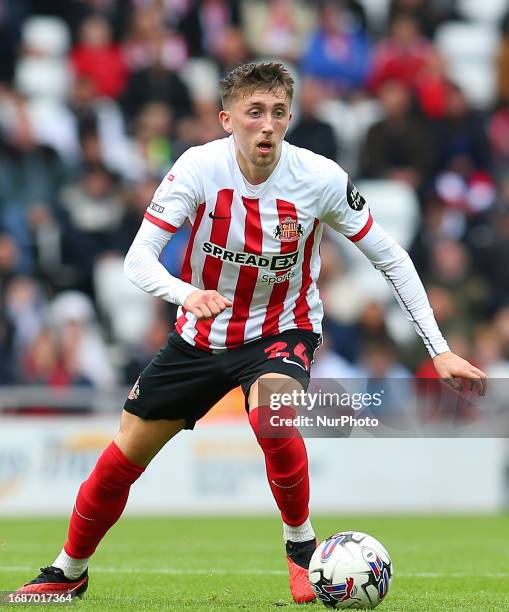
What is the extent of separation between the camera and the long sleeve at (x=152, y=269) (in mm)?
5824

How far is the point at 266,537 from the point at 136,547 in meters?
1.24

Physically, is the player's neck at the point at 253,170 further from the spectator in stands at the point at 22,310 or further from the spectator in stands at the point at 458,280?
the spectator in stands at the point at 458,280

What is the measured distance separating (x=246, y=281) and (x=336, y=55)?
10779mm

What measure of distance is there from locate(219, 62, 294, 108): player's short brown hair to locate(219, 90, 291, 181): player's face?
27mm

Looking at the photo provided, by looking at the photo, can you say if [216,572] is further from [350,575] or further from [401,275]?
[401,275]

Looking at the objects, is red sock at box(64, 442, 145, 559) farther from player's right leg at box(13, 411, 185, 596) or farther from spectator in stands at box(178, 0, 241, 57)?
spectator in stands at box(178, 0, 241, 57)

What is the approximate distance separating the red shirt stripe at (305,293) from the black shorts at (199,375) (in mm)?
98

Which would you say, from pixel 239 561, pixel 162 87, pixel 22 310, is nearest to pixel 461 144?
pixel 162 87

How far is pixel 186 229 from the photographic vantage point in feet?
48.6

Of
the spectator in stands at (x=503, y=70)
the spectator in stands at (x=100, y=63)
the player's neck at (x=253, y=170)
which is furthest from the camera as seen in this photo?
the spectator in stands at (x=503, y=70)

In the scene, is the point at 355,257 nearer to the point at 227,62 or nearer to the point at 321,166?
the point at 227,62

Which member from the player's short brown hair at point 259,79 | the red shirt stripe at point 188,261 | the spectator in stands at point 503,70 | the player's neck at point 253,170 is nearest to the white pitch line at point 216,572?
the red shirt stripe at point 188,261

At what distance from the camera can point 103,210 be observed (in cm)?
1533
